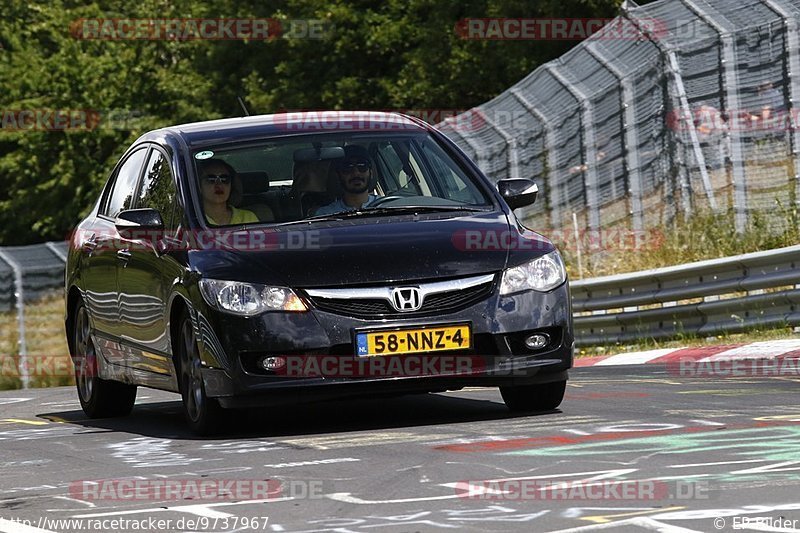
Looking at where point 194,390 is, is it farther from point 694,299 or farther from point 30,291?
point 30,291

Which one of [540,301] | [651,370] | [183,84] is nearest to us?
[540,301]

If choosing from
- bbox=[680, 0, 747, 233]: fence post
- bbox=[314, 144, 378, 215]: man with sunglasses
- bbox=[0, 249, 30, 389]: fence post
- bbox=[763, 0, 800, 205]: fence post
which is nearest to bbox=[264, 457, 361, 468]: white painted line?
bbox=[314, 144, 378, 215]: man with sunglasses

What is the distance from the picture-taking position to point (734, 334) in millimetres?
15453

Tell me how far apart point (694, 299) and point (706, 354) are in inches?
117

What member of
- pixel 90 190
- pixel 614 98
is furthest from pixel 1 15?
pixel 614 98

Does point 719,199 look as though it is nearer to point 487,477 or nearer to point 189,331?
point 189,331

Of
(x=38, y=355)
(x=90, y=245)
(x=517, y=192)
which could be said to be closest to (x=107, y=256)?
(x=90, y=245)

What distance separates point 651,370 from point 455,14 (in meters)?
32.3

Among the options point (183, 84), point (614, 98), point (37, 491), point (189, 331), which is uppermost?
point (183, 84)

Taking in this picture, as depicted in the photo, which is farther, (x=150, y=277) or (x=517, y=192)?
(x=517, y=192)

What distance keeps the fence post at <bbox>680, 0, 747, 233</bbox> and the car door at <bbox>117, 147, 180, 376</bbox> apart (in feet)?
29.8

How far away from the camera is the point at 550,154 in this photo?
75.4 feet

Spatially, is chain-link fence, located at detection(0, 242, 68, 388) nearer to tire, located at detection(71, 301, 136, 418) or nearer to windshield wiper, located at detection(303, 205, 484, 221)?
tire, located at detection(71, 301, 136, 418)

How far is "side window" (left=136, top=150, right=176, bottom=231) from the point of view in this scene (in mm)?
10305
